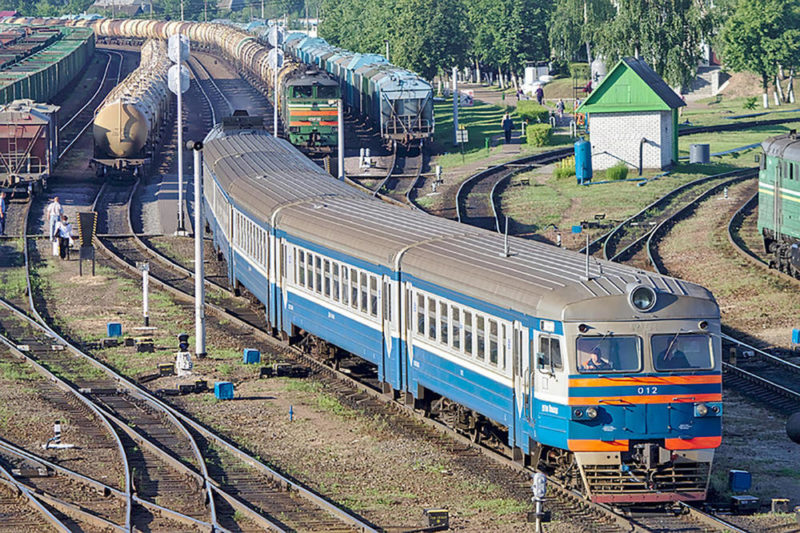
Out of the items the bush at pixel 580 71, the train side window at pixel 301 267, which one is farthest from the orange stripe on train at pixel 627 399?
the bush at pixel 580 71

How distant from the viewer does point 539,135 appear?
2450 inches

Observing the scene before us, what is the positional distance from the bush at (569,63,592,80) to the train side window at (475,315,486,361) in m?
78.6

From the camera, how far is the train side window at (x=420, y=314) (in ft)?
66.3

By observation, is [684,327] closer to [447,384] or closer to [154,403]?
[447,384]

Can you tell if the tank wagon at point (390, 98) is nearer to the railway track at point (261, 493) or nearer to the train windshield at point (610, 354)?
the railway track at point (261, 493)

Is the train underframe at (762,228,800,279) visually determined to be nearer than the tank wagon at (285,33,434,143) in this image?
Yes

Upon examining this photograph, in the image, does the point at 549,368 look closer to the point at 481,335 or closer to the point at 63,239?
the point at 481,335

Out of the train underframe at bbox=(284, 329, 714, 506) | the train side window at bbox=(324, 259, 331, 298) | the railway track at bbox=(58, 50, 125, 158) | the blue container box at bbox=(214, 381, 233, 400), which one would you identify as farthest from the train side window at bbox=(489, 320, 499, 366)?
the railway track at bbox=(58, 50, 125, 158)

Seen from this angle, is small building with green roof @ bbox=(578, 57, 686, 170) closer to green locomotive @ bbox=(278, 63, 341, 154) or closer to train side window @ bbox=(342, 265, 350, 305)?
green locomotive @ bbox=(278, 63, 341, 154)

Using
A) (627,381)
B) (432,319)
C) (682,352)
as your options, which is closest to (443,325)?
(432,319)

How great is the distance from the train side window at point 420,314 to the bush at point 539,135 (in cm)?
4261

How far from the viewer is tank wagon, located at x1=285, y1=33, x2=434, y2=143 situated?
203ft

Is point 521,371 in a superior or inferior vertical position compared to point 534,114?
inferior

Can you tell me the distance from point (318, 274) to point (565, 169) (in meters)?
29.6
